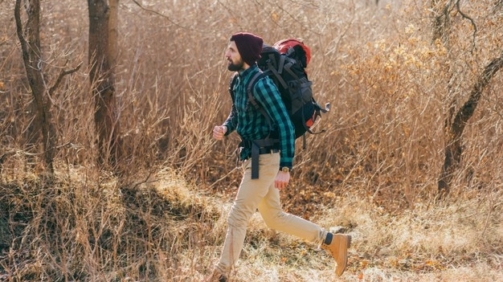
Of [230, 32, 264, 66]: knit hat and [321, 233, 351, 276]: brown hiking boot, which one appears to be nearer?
[230, 32, 264, 66]: knit hat

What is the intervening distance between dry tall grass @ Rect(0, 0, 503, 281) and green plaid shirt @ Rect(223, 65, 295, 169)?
2.38ft

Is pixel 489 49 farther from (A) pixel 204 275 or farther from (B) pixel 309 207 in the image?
(A) pixel 204 275

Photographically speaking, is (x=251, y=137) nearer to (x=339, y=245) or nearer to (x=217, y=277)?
(x=217, y=277)

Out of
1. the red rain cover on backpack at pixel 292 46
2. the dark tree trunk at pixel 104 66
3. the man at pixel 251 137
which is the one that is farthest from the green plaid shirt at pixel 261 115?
the dark tree trunk at pixel 104 66

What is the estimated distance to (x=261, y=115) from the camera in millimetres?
4375

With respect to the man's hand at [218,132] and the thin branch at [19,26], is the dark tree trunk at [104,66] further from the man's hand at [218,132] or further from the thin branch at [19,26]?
the man's hand at [218,132]

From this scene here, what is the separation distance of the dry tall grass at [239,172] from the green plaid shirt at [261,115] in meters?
0.73

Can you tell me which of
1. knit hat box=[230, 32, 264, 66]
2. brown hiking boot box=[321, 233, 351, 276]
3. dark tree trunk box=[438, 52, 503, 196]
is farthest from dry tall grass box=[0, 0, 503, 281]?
knit hat box=[230, 32, 264, 66]

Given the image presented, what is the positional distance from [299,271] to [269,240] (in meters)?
0.70

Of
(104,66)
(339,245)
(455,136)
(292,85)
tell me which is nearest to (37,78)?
(104,66)

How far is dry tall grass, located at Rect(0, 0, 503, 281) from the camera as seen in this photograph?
5.40 m

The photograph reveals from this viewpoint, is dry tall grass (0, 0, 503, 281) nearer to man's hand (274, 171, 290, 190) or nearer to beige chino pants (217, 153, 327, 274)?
beige chino pants (217, 153, 327, 274)

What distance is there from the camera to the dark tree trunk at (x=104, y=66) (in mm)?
6535

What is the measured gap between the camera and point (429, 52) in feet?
21.6
